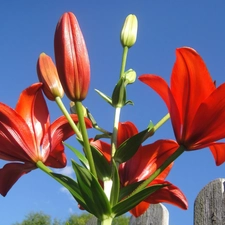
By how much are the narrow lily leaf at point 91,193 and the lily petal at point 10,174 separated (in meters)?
0.18

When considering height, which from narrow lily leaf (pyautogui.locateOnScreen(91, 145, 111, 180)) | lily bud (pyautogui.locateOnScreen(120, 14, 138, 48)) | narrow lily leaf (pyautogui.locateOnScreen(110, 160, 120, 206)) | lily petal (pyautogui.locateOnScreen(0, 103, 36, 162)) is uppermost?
lily bud (pyautogui.locateOnScreen(120, 14, 138, 48))

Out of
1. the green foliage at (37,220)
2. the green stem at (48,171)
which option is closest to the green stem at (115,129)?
the green stem at (48,171)

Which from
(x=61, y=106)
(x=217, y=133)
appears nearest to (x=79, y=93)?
(x=61, y=106)

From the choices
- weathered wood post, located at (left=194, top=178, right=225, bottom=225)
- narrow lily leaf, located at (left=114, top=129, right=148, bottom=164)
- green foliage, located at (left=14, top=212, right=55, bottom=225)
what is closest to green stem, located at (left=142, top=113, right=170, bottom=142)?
narrow lily leaf, located at (left=114, top=129, right=148, bottom=164)

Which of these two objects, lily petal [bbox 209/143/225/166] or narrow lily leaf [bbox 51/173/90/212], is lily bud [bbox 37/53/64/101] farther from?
lily petal [bbox 209/143/225/166]

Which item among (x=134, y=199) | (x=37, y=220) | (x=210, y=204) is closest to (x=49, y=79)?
(x=134, y=199)

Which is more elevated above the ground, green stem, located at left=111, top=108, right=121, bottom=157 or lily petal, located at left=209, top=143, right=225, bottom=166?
green stem, located at left=111, top=108, right=121, bottom=157

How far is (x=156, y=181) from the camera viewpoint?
0.91m

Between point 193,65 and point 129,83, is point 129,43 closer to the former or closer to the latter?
point 129,83

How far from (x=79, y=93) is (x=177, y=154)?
0.18 meters

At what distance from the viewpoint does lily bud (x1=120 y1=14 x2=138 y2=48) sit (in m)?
0.95

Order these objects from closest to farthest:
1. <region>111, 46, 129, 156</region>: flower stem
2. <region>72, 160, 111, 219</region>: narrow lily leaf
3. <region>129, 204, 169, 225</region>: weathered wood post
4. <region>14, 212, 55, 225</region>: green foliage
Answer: <region>72, 160, 111, 219</region>: narrow lily leaf, <region>111, 46, 129, 156</region>: flower stem, <region>129, 204, 169, 225</region>: weathered wood post, <region>14, 212, 55, 225</region>: green foliage

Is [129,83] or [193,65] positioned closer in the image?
[193,65]

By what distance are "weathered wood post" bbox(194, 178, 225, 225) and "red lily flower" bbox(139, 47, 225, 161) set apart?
1057 millimetres
